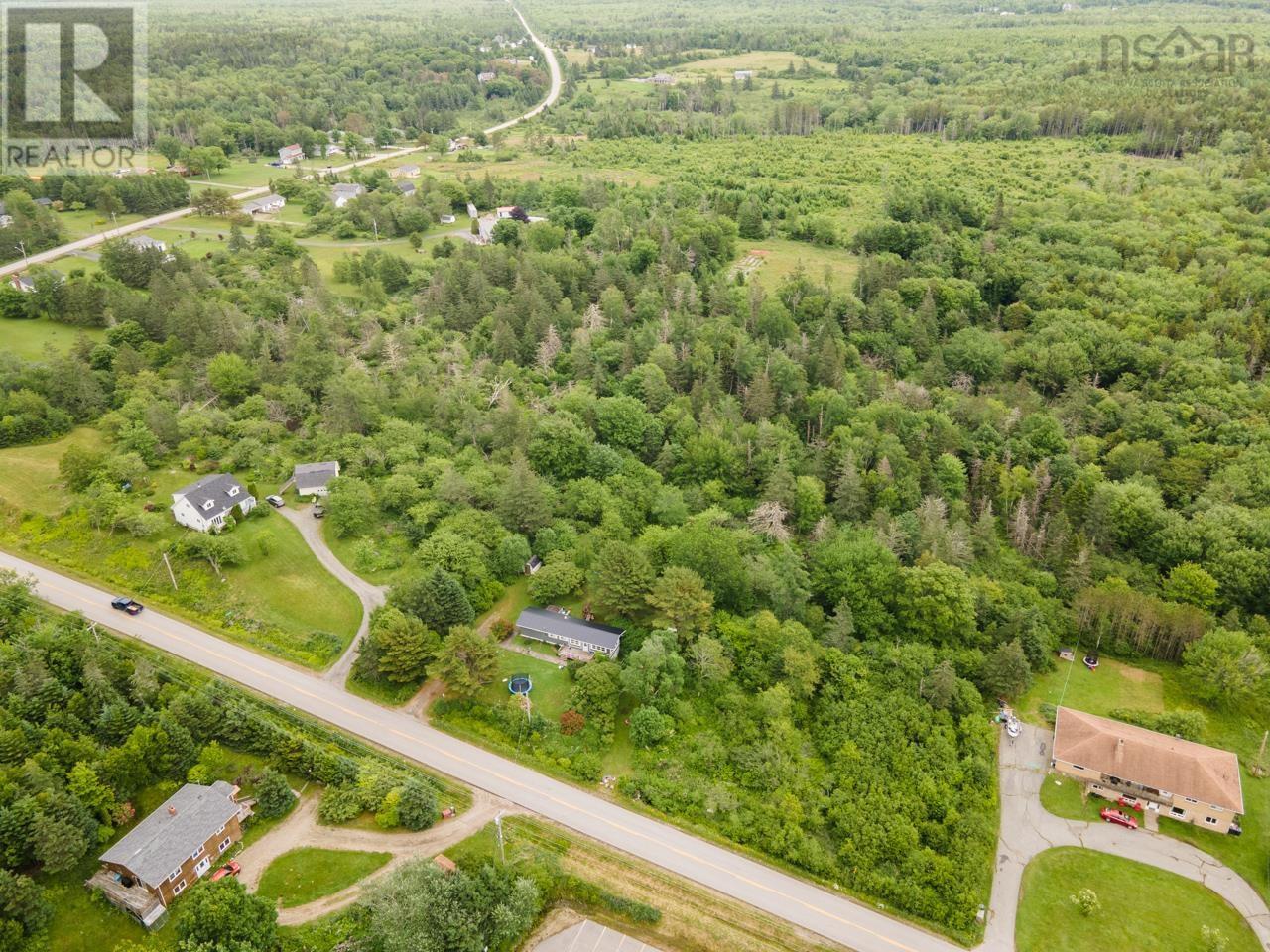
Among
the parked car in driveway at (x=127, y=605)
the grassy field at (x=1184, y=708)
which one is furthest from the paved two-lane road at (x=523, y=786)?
the grassy field at (x=1184, y=708)

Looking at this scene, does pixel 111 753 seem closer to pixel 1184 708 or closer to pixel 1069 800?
pixel 1069 800

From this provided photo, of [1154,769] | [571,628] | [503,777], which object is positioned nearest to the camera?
[1154,769]

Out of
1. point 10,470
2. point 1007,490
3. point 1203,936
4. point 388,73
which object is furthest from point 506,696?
point 388,73

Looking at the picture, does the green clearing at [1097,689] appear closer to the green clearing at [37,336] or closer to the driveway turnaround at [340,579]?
the driveway turnaround at [340,579]

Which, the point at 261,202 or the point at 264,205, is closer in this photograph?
the point at 264,205

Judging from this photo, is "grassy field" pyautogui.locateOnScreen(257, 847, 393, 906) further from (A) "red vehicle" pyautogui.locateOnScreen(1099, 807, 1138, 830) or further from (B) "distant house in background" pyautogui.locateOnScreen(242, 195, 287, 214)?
(B) "distant house in background" pyautogui.locateOnScreen(242, 195, 287, 214)

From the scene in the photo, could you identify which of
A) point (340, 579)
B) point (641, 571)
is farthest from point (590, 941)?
point (340, 579)

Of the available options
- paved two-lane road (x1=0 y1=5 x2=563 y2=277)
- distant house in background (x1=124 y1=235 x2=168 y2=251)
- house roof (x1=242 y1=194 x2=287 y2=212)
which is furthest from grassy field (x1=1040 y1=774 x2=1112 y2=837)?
house roof (x1=242 y1=194 x2=287 y2=212)
